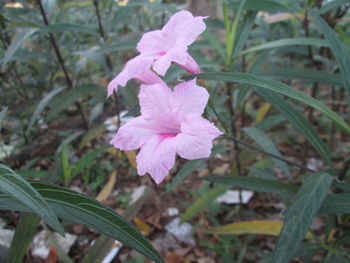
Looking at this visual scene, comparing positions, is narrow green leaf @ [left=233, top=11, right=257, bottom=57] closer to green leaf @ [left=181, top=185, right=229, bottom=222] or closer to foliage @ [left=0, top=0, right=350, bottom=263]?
foliage @ [left=0, top=0, right=350, bottom=263]

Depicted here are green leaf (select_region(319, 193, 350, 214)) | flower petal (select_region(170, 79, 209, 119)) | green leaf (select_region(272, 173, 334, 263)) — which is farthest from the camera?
green leaf (select_region(319, 193, 350, 214))

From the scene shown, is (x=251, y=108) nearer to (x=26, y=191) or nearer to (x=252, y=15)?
(x=252, y=15)

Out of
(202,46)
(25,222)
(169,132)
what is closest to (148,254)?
(169,132)

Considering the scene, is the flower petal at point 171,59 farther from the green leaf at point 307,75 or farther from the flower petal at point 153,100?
the green leaf at point 307,75

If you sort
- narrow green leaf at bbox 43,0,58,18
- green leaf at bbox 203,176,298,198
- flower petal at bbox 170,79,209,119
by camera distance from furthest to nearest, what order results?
narrow green leaf at bbox 43,0,58,18
green leaf at bbox 203,176,298,198
flower petal at bbox 170,79,209,119

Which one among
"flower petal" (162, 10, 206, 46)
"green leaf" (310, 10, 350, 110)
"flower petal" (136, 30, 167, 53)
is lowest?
"green leaf" (310, 10, 350, 110)

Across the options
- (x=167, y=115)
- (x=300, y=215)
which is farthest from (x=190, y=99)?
(x=300, y=215)

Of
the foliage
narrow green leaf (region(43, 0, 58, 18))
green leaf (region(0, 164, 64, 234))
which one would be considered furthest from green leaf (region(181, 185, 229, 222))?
narrow green leaf (region(43, 0, 58, 18))

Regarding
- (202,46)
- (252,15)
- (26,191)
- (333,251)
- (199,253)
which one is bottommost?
(199,253)
